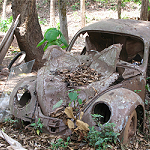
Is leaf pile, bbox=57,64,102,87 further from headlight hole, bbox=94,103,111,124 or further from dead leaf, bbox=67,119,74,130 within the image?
dead leaf, bbox=67,119,74,130

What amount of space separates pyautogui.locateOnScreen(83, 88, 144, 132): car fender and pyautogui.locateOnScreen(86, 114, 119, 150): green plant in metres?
0.09

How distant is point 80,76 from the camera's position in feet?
11.1

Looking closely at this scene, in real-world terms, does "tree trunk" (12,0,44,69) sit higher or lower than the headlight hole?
higher

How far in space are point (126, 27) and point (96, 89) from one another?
1.75 metres

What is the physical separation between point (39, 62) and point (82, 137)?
15.3 ft

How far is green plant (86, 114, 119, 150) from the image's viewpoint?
255cm

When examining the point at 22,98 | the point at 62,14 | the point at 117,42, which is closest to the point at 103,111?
the point at 22,98

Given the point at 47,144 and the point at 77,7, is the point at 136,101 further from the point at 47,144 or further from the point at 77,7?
the point at 77,7

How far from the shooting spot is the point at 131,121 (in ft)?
9.73

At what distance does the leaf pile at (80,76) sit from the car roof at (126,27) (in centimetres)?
114

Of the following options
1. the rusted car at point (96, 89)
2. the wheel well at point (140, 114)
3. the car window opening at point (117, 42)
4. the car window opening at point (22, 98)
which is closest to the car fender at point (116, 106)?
the rusted car at point (96, 89)

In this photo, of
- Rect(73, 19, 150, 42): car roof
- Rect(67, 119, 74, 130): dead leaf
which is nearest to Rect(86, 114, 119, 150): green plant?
Rect(67, 119, 74, 130): dead leaf

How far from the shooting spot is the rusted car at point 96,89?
281 cm

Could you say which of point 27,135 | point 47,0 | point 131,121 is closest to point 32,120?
point 27,135
